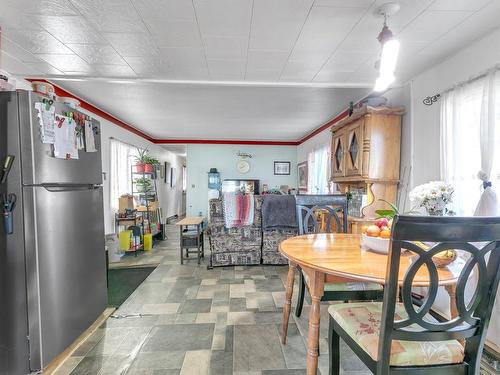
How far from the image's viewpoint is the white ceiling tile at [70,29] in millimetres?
1687

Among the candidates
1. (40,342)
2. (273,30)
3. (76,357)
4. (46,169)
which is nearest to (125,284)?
(76,357)

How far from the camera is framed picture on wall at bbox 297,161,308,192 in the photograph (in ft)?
20.8

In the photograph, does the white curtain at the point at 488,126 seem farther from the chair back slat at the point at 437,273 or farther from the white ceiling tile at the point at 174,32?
the white ceiling tile at the point at 174,32

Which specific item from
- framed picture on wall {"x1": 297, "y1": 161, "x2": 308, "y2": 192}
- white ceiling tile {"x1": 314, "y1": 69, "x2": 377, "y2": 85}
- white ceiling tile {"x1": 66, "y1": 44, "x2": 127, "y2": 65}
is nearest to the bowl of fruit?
white ceiling tile {"x1": 314, "y1": 69, "x2": 377, "y2": 85}

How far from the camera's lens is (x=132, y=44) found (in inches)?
79.0

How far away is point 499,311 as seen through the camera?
176cm

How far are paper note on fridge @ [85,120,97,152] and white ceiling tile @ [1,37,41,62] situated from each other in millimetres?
873

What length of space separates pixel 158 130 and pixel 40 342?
4.78m

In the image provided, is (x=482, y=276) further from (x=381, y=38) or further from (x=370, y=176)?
(x=370, y=176)

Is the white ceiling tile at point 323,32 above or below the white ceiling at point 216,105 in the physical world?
below

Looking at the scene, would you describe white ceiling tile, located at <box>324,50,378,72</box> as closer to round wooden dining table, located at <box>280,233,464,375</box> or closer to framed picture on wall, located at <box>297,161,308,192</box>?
round wooden dining table, located at <box>280,233,464,375</box>

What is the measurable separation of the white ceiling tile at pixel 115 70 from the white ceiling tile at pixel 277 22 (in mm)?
1303

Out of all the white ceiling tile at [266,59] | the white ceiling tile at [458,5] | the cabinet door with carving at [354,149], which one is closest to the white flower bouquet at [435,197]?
the white ceiling tile at [458,5]

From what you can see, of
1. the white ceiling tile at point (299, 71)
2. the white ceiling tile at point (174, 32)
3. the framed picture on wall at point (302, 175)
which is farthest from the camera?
the framed picture on wall at point (302, 175)
